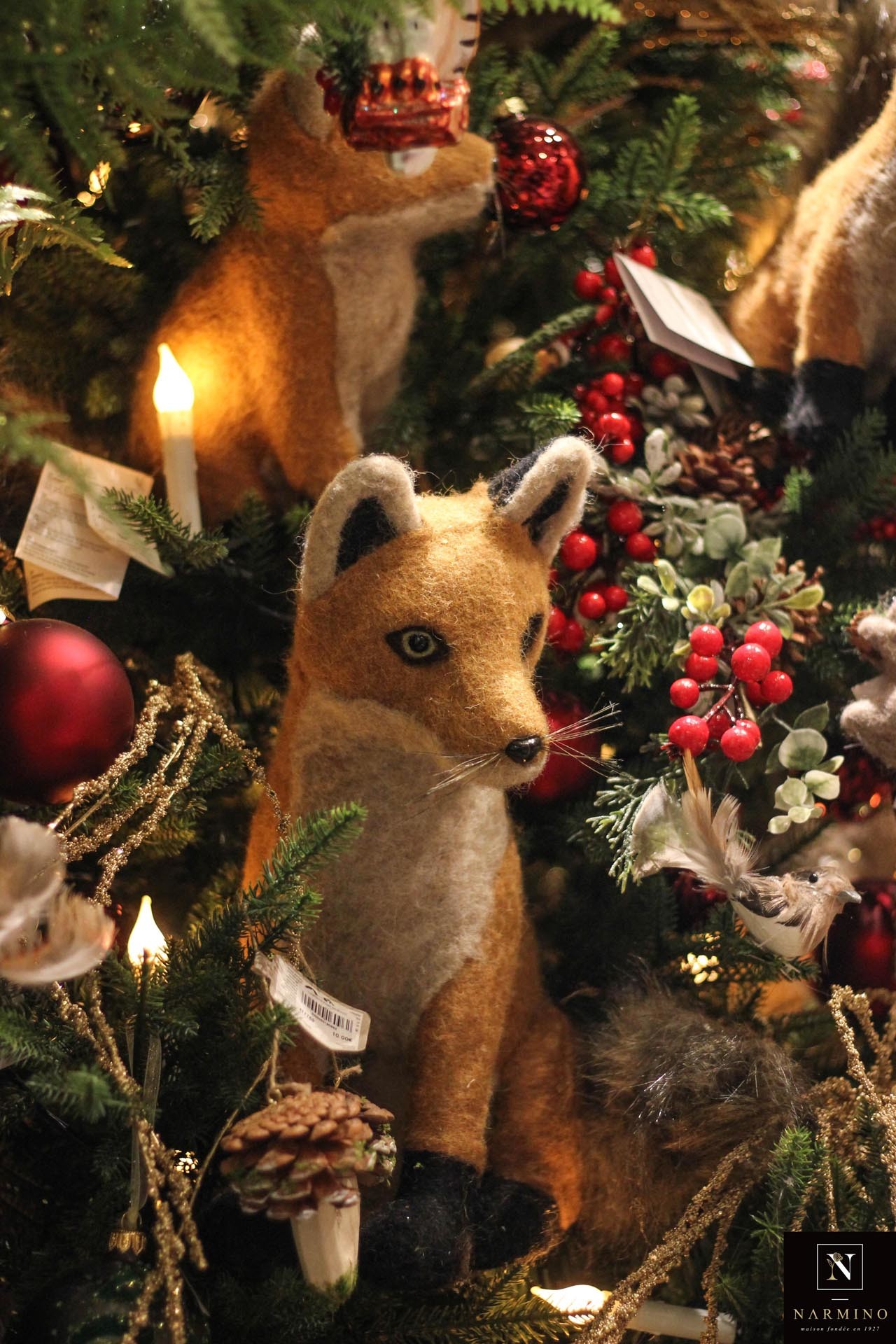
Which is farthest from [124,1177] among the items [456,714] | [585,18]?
[585,18]

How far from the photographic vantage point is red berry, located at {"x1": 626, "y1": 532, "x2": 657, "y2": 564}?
3.20 feet

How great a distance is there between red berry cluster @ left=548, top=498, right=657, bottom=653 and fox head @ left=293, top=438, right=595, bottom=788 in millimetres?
138

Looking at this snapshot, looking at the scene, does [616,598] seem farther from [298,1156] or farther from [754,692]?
[298,1156]

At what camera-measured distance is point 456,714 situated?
30.0 inches

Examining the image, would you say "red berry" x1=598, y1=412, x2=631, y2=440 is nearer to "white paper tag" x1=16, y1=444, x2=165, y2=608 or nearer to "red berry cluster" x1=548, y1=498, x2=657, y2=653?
"red berry cluster" x1=548, y1=498, x2=657, y2=653

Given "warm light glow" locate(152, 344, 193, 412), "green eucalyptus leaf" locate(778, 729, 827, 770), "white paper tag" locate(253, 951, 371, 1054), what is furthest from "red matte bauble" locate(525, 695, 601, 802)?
"warm light glow" locate(152, 344, 193, 412)

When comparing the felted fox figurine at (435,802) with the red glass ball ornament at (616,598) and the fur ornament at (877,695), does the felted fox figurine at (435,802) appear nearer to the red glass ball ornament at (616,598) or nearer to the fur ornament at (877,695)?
the red glass ball ornament at (616,598)

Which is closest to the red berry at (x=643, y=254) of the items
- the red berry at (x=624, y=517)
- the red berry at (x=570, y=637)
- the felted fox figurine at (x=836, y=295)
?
the felted fox figurine at (x=836, y=295)

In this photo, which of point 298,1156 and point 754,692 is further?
point 754,692

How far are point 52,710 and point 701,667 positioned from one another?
17.4 inches

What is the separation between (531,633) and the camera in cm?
82

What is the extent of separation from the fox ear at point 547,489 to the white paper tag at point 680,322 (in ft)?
0.69

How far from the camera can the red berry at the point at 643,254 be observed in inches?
40.9

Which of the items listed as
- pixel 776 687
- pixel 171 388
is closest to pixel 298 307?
pixel 171 388
